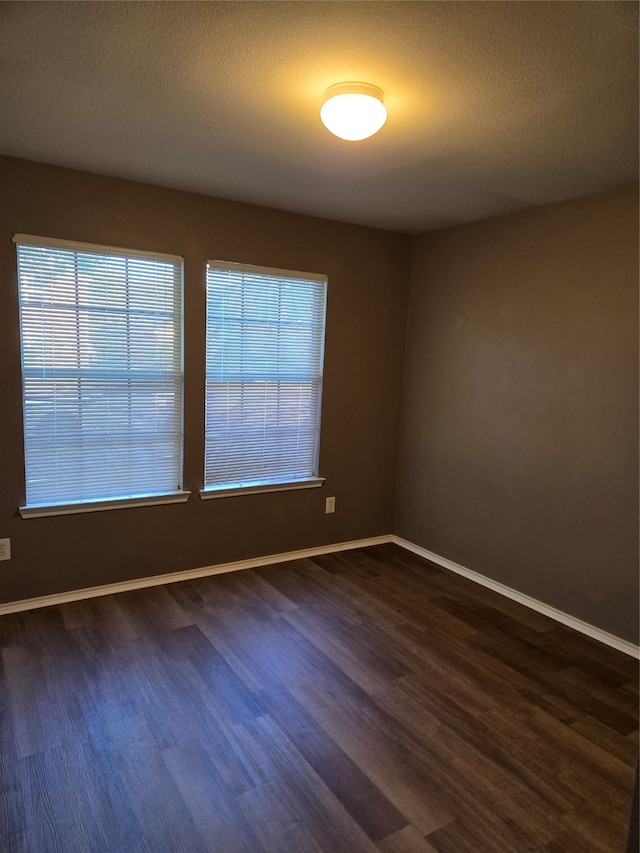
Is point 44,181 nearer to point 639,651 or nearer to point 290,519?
point 290,519

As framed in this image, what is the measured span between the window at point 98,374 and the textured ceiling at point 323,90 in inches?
21.0

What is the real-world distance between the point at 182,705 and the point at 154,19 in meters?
2.47

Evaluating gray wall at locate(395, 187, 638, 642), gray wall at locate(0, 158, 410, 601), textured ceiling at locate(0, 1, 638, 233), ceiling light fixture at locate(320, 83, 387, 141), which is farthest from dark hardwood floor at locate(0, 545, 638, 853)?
textured ceiling at locate(0, 1, 638, 233)

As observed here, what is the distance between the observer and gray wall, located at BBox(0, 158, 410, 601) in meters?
2.87

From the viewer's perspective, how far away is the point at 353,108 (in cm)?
183

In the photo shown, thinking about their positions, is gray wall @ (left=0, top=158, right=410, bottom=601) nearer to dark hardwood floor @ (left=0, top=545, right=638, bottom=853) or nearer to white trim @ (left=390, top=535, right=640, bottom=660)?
dark hardwood floor @ (left=0, top=545, right=638, bottom=853)

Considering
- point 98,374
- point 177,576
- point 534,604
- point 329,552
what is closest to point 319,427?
point 329,552

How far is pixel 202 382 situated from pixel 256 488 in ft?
2.76

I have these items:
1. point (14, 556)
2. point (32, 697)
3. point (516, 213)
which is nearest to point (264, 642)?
point (32, 697)

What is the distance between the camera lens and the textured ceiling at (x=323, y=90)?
149 cm

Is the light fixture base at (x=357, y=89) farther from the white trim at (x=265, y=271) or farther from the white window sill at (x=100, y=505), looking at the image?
the white window sill at (x=100, y=505)

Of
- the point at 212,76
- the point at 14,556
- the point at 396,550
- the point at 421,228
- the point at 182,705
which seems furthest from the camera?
the point at 396,550

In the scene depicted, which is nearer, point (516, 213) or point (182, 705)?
point (182, 705)

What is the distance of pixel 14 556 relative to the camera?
2.97 m
